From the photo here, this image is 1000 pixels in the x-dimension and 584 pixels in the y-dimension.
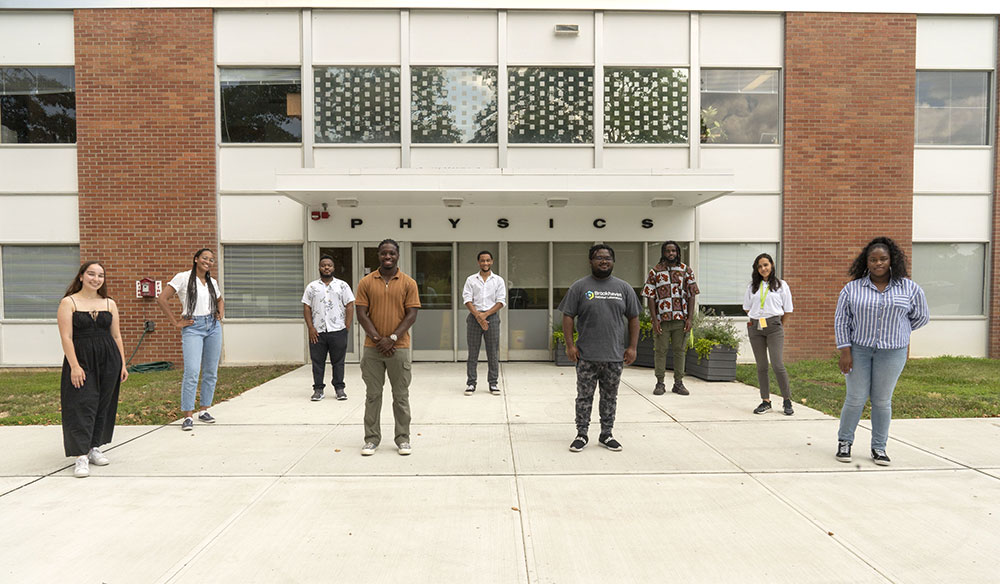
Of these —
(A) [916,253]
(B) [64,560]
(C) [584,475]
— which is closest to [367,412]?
(C) [584,475]

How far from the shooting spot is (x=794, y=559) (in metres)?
3.24

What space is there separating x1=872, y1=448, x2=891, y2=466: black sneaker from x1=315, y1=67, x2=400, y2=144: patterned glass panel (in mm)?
9317

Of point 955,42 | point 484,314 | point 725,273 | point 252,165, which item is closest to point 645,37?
point 725,273

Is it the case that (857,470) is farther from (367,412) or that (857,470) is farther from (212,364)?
(212,364)

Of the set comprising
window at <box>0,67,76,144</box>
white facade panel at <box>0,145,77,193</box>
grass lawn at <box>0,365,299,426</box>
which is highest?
window at <box>0,67,76,144</box>

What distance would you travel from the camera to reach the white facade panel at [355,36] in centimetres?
1139

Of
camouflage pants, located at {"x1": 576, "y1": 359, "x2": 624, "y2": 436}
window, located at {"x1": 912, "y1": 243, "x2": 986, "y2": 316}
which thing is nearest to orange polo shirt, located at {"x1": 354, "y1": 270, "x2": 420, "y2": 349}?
camouflage pants, located at {"x1": 576, "y1": 359, "x2": 624, "y2": 436}

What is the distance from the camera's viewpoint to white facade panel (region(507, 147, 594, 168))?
1145cm

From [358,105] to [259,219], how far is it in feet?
9.56

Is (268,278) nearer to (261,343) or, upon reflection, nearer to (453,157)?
(261,343)

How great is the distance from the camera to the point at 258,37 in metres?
11.4

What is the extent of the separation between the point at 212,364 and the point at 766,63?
11.1 m

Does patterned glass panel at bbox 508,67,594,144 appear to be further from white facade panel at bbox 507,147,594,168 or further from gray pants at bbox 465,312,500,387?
gray pants at bbox 465,312,500,387

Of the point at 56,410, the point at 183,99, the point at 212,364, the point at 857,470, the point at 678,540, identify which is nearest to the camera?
the point at 678,540
